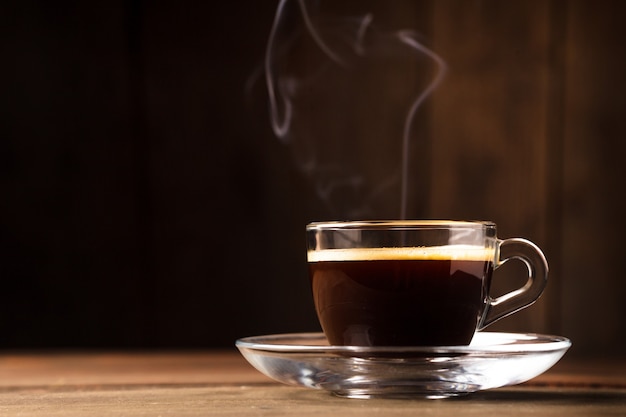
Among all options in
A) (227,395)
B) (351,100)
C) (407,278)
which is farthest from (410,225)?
(351,100)

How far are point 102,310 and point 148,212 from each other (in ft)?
0.68

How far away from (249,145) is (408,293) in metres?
0.89

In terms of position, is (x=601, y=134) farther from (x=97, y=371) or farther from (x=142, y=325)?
(x=97, y=371)

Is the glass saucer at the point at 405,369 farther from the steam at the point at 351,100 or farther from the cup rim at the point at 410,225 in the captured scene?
the steam at the point at 351,100

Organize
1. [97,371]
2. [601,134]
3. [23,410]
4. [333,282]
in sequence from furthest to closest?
1. [601,134]
2. [97,371]
3. [333,282]
4. [23,410]

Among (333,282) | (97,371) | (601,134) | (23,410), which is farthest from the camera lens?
(601,134)

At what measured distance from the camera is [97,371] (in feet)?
3.09

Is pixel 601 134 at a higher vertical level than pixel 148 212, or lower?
higher

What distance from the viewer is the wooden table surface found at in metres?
0.63

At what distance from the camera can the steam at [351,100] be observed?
1.57m

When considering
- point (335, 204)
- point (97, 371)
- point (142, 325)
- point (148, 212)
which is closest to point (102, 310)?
point (142, 325)

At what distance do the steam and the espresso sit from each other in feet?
2.68

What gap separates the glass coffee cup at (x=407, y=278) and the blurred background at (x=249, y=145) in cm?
83

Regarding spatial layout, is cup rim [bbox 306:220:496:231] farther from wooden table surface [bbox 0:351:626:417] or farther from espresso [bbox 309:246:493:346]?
wooden table surface [bbox 0:351:626:417]
